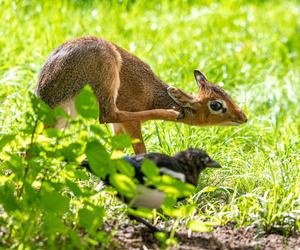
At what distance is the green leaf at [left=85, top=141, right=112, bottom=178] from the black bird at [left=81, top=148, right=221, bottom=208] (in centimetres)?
20

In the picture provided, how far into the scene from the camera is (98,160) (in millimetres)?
3863

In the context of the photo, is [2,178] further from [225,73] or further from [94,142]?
[225,73]

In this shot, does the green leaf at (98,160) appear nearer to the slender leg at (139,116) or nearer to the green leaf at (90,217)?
the green leaf at (90,217)

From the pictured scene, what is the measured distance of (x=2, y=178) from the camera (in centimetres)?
419

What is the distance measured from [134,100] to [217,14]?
466 cm

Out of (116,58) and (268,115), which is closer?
(116,58)

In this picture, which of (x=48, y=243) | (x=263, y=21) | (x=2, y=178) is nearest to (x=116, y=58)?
(x=2, y=178)

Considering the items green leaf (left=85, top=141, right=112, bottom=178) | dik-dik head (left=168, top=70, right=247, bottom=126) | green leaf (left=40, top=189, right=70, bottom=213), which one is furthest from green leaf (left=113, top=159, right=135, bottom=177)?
dik-dik head (left=168, top=70, right=247, bottom=126)

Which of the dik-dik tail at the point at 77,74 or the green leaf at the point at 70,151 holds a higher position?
the dik-dik tail at the point at 77,74

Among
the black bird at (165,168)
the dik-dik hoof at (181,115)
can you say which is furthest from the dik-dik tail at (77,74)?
the black bird at (165,168)

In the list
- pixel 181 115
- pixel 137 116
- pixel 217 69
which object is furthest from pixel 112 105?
pixel 217 69

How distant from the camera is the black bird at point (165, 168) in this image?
13.5 feet

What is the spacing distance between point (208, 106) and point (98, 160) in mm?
1928

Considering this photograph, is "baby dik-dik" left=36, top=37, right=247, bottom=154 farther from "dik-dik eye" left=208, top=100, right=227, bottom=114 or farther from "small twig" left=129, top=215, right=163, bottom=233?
"small twig" left=129, top=215, right=163, bottom=233
